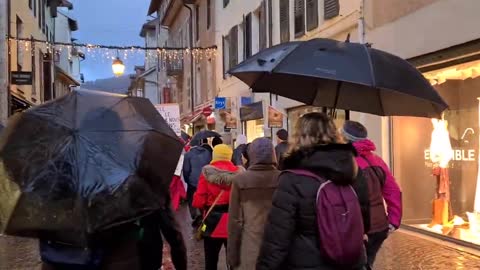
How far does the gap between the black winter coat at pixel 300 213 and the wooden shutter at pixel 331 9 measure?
32.6 feet

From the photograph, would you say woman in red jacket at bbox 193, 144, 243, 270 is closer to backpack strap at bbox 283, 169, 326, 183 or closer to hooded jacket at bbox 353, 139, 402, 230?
hooded jacket at bbox 353, 139, 402, 230

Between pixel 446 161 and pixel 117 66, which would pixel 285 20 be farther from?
pixel 117 66

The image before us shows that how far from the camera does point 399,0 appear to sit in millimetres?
10680

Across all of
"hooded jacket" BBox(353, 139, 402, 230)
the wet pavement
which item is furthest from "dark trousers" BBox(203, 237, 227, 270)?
"hooded jacket" BBox(353, 139, 402, 230)

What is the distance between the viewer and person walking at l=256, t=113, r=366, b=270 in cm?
336

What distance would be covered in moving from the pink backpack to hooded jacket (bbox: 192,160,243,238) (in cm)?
283

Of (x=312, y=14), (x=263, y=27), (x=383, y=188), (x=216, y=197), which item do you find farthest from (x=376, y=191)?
(x=263, y=27)

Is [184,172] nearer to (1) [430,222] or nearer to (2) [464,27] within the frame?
(1) [430,222]

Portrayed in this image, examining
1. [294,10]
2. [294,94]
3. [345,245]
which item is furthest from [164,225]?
[294,10]

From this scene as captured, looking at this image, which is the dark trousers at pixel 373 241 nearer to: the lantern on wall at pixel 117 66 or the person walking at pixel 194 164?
the person walking at pixel 194 164

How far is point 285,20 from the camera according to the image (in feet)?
53.3

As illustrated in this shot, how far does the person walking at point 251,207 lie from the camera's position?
476cm

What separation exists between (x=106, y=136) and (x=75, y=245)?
0.53m

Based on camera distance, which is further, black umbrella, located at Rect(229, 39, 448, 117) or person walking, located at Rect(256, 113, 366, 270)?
black umbrella, located at Rect(229, 39, 448, 117)
